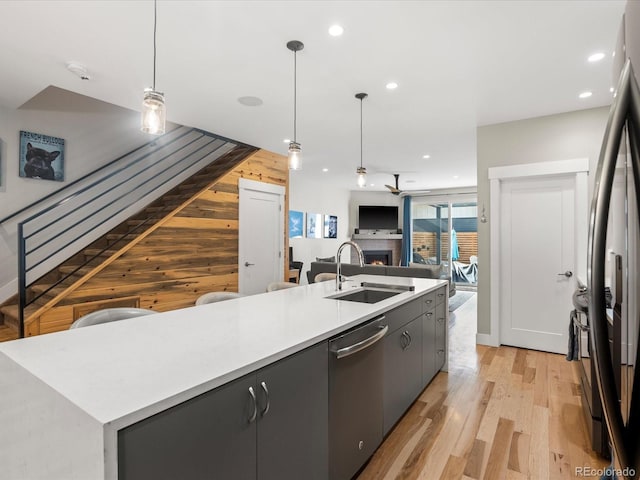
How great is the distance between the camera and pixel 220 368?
42.0 inches

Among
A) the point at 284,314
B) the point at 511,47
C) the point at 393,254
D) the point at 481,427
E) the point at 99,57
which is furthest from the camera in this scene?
the point at 393,254

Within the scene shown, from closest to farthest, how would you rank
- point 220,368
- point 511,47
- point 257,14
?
point 220,368, point 257,14, point 511,47

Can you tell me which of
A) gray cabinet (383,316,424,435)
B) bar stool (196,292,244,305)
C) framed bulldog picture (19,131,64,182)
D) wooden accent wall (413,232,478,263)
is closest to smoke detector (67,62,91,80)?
framed bulldog picture (19,131,64,182)

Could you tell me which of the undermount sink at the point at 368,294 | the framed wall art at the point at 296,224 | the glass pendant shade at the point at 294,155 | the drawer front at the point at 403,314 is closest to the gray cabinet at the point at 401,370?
the drawer front at the point at 403,314

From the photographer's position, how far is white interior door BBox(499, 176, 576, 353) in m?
3.80

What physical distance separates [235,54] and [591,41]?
8.38ft

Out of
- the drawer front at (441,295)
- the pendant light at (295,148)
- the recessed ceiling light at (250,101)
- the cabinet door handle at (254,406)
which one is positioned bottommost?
the cabinet door handle at (254,406)

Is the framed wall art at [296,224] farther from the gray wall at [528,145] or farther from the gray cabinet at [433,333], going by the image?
the gray cabinet at [433,333]

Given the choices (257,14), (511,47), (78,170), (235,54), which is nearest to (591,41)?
(511,47)

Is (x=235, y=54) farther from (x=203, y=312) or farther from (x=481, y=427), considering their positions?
(x=481, y=427)

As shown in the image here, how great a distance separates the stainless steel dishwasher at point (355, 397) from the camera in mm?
1564

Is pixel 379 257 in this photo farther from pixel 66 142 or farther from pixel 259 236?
pixel 66 142

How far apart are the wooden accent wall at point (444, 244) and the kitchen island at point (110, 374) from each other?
8.59m

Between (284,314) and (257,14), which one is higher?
(257,14)
